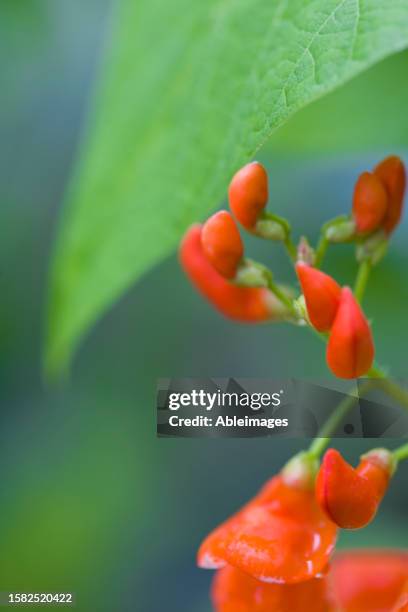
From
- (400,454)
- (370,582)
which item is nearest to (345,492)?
(400,454)

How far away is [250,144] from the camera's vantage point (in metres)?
0.70

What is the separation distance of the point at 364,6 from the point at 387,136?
61 cm

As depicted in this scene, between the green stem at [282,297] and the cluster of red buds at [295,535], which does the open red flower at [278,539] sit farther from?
the green stem at [282,297]

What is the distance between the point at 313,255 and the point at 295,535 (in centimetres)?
28

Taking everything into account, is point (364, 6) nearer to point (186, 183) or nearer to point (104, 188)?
point (186, 183)

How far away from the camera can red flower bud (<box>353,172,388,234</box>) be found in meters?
0.90

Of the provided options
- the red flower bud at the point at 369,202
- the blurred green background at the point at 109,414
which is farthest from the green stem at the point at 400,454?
the blurred green background at the point at 109,414

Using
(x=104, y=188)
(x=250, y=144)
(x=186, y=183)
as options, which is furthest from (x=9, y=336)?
(x=250, y=144)

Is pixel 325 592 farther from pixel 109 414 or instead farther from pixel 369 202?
pixel 109 414

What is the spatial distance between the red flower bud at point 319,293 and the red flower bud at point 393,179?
188 mm

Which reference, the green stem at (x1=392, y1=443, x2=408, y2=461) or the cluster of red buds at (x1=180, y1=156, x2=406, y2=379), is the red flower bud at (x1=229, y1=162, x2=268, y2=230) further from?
the green stem at (x1=392, y1=443, x2=408, y2=461)

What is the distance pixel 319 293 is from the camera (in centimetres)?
76

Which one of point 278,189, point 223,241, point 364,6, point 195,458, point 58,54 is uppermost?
point 58,54

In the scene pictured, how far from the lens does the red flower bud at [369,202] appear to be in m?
0.90
